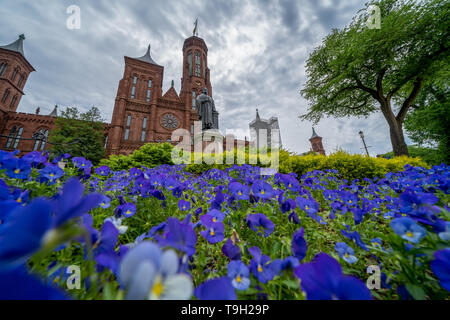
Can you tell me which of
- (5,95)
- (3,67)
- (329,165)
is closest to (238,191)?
(329,165)

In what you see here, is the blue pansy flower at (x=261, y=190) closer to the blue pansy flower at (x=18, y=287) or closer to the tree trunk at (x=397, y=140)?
the blue pansy flower at (x=18, y=287)

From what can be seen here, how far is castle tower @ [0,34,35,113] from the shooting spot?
23.8 metres

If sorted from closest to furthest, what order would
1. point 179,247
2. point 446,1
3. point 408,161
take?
point 179,247 < point 408,161 < point 446,1

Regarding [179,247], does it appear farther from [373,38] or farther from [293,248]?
[373,38]

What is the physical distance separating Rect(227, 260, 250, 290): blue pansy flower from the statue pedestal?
845 cm

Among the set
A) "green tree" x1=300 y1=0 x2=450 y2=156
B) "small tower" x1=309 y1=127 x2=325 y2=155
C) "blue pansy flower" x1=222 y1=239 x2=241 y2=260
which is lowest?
"blue pansy flower" x1=222 y1=239 x2=241 y2=260

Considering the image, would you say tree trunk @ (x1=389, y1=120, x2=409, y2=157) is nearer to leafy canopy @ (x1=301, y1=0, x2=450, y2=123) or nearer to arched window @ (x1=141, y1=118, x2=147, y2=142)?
leafy canopy @ (x1=301, y1=0, x2=450, y2=123)

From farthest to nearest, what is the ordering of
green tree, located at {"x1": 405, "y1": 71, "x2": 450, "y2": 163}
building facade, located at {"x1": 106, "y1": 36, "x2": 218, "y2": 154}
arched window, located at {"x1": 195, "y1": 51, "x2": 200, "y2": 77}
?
arched window, located at {"x1": 195, "y1": 51, "x2": 200, "y2": 77}, building facade, located at {"x1": 106, "y1": 36, "x2": 218, "y2": 154}, green tree, located at {"x1": 405, "y1": 71, "x2": 450, "y2": 163}

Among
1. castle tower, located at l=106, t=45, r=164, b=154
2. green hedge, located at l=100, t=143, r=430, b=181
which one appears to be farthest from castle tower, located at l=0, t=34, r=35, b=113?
green hedge, located at l=100, t=143, r=430, b=181

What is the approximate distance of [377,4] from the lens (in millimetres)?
10055

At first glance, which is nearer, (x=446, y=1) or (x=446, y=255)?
(x=446, y=255)

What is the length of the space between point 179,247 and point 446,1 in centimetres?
1539

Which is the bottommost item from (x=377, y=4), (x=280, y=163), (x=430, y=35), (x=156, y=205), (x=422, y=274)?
(x=422, y=274)

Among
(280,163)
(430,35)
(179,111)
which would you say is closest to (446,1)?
(430,35)
